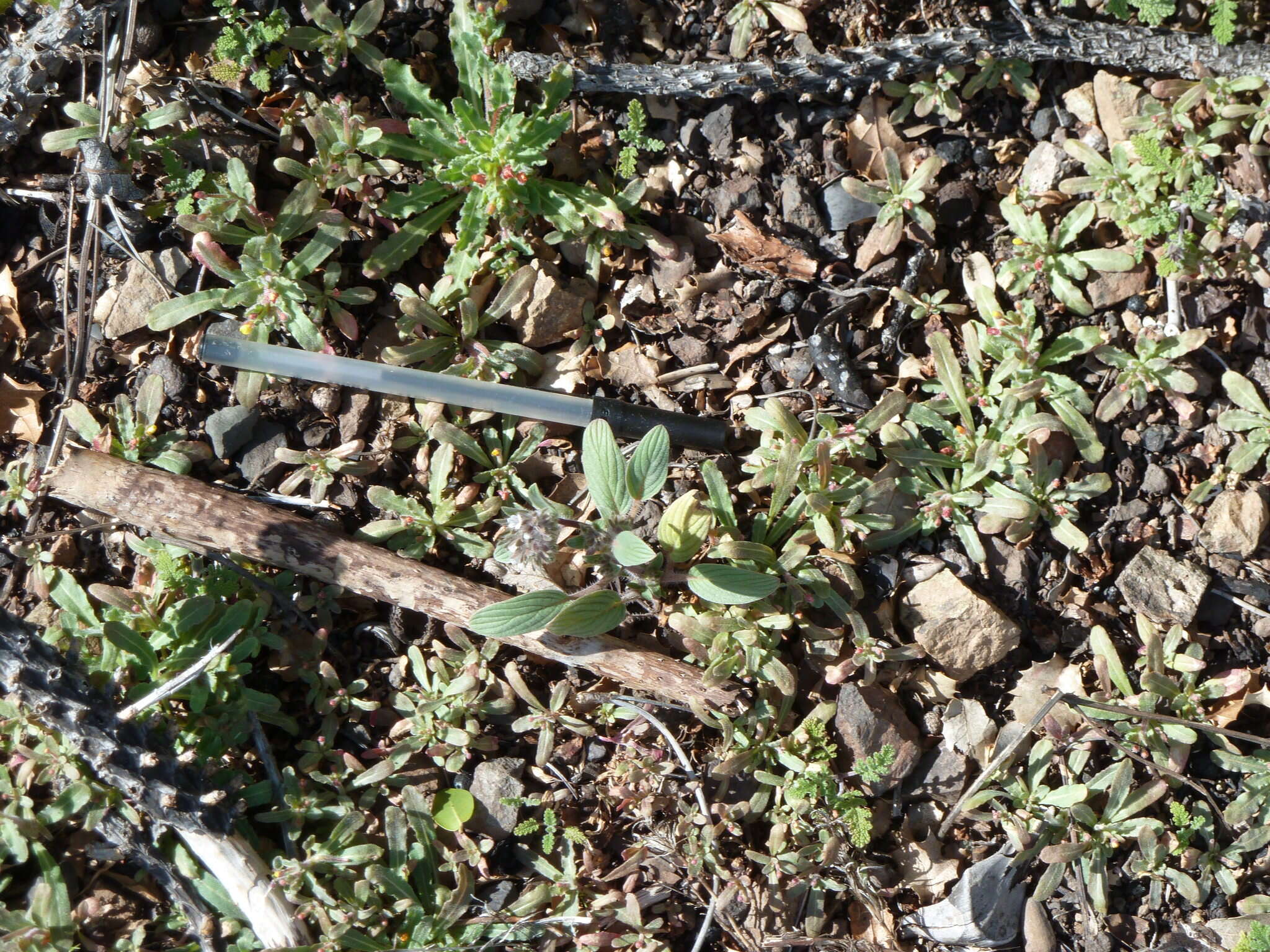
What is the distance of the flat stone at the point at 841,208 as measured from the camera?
3.60 meters

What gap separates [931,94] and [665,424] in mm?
1545

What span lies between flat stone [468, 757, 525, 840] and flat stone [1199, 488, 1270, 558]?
257 cm

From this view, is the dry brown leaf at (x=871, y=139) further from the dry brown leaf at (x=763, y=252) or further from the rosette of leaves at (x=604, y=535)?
the rosette of leaves at (x=604, y=535)

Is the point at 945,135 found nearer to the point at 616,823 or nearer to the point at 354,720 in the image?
the point at 616,823

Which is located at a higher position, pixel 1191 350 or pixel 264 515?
pixel 1191 350

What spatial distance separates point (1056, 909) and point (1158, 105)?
2.86 metres

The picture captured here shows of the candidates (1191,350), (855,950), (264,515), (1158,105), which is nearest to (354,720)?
(264,515)

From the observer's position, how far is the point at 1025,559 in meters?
3.47

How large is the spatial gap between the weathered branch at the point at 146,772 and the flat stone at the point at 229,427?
861 mm

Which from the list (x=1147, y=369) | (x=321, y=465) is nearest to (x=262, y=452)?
(x=321, y=465)

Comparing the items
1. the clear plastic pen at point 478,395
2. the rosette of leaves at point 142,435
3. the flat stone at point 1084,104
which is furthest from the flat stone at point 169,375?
the flat stone at point 1084,104

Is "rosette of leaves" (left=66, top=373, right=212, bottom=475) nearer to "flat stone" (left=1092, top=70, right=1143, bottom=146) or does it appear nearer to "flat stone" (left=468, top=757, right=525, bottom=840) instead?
"flat stone" (left=468, top=757, right=525, bottom=840)

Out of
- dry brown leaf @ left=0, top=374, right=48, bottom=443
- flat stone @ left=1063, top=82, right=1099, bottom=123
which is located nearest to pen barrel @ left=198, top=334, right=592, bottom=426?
dry brown leaf @ left=0, top=374, right=48, bottom=443

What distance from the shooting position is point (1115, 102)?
3566 mm
